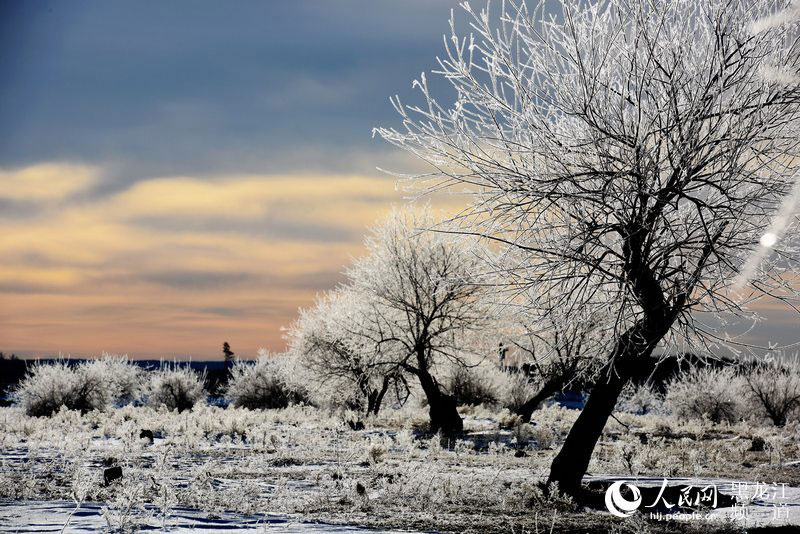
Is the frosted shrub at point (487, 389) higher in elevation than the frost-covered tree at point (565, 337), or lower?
lower

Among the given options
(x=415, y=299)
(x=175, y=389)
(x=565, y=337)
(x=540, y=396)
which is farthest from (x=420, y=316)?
(x=175, y=389)

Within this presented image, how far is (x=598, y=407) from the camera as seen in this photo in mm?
9562

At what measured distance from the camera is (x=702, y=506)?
7.93 metres

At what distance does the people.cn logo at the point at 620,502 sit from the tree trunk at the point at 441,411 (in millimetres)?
12143

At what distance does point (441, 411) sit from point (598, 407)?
37.1 ft

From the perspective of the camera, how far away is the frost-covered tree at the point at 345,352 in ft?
75.2

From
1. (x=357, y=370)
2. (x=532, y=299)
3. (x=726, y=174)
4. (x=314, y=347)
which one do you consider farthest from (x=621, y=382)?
(x=314, y=347)

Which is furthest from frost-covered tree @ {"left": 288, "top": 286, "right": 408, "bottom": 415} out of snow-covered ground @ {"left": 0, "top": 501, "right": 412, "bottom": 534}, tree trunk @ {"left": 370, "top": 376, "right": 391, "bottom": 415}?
snow-covered ground @ {"left": 0, "top": 501, "right": 412, "bottom": 534}

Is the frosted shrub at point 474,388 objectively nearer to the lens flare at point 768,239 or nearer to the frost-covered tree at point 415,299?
the frost-covered tree at point 415,299

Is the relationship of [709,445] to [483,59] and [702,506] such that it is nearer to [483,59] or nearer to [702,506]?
[702,506]

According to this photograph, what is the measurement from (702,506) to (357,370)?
19.4 meters

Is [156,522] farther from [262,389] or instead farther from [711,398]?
[262,389]

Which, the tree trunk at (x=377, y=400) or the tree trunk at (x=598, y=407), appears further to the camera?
the tree trunk at (x=377, y=400)

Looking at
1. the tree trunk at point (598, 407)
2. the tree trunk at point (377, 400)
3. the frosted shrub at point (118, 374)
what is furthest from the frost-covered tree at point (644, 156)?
the frosted shrub at point (118, 374)
